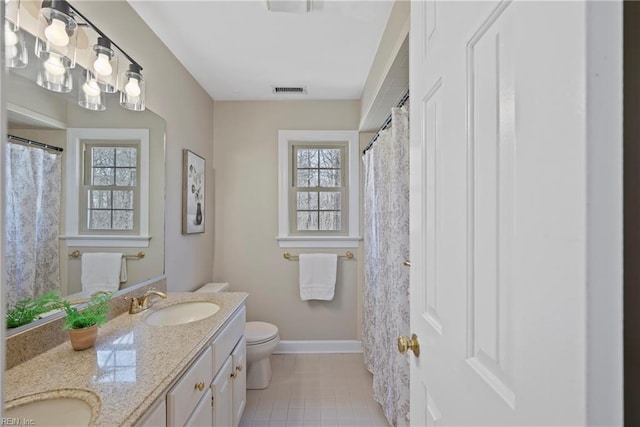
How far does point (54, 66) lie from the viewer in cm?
116

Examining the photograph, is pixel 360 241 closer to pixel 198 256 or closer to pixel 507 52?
pixel 198 256

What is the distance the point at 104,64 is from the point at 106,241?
85 centimetres

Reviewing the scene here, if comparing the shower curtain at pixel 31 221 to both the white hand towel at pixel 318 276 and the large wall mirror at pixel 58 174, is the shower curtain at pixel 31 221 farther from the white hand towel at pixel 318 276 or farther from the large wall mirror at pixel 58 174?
the white hand towel at pixel 318 276

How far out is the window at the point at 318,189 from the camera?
2.82 meters

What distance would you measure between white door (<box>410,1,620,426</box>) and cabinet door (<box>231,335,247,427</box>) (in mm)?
1231

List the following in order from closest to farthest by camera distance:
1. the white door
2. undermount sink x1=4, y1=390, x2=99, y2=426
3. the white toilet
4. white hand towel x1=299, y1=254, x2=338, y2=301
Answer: the white door
undermount sink x1=4, y1=390, x2=99, y2=426
the white toilet
white hand towel x1=299, y1=254, x2=338, y2=301

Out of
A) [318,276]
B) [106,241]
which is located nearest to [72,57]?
[106,241]

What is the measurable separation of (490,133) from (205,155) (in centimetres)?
256

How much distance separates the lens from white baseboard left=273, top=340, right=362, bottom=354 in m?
2.81

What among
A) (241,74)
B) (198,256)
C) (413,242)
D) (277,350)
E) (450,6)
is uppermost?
(241,74)

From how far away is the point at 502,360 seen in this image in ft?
1.48

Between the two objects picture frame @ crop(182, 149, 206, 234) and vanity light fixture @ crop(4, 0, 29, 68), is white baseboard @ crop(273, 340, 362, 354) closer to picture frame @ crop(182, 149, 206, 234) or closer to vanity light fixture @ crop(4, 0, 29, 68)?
picture frame @ crop(182, 149, 206, 234)

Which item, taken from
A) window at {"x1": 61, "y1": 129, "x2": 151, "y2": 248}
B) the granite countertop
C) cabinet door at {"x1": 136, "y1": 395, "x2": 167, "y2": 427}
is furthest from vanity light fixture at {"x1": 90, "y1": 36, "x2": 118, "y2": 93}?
cabinet door at {"x1": 136, "y1": 395, "x2": 167, "y2": 427}

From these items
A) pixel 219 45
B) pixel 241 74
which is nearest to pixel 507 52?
pixel 219 45
